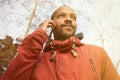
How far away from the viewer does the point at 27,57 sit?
1561 millimetres

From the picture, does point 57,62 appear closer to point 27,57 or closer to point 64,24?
point 27,57

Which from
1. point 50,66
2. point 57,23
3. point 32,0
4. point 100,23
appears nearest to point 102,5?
point 100,23

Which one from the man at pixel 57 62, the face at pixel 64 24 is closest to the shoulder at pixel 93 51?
the man at pixel 57 62

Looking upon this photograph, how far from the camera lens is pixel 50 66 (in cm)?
160

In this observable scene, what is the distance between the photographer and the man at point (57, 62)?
5.06ft

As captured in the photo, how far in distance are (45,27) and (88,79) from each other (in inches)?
20.4

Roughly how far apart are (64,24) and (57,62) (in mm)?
459

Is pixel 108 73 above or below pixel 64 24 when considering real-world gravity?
below

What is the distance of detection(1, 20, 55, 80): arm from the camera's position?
1558mm

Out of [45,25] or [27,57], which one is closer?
[27,57]

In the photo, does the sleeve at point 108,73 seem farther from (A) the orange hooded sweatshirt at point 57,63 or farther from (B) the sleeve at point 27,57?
(B) the sleeve at point 27,57

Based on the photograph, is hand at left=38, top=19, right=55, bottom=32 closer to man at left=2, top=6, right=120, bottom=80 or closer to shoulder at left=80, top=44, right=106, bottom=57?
man at left=2, top=6, right=120, bottom=80

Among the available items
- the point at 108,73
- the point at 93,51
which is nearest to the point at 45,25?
the point at 93,51

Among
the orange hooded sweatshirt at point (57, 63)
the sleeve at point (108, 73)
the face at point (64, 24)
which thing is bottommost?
the sleeve at point (108, 73)
